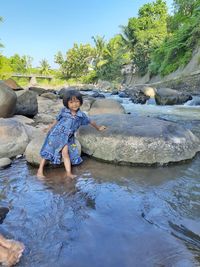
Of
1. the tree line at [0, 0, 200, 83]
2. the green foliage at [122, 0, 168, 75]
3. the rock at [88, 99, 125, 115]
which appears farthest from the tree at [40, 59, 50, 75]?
the rock at [88, 99, 125, 115]

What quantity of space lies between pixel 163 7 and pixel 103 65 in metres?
12.2

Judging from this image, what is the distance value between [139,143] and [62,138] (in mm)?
1127

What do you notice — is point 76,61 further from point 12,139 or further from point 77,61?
point 12,139

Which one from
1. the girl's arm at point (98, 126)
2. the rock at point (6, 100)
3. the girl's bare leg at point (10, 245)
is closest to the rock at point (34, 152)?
the girl's arm at point (98, 126)

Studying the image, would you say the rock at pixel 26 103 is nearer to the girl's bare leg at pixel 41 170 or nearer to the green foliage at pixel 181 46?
the girl's bare leg at pixel 41 170

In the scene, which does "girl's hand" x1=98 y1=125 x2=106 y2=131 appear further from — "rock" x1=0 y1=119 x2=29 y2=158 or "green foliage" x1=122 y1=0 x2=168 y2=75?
"green foliage" x1=122 y1=0 x2=168 y2=75

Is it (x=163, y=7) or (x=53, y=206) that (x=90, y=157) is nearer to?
(x=53, y=206)

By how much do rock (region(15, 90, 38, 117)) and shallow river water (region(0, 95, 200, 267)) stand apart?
4116 mm

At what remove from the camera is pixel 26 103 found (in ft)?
27.5

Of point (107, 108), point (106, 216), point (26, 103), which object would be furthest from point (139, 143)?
point (26, 103)

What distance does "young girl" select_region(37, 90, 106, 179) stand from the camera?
4348mm

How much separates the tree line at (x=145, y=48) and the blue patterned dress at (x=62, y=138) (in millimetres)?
19650

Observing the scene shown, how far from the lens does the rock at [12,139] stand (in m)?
4.83

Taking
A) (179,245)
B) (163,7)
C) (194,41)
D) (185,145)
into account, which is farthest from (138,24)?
(179,245)
